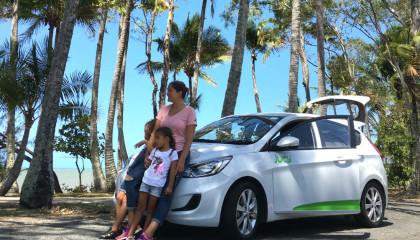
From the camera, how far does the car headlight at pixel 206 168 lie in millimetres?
5277

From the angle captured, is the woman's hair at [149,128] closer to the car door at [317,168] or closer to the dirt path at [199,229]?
the dirt path at [199,229]

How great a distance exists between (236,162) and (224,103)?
5.42m

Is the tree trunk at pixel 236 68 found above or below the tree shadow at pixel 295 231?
above

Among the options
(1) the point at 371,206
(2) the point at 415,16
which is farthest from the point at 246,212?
(2) the point at 415,16

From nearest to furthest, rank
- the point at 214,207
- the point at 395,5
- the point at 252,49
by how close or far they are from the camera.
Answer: the point at 214,207 < the point at 395,5 < the point at 252,49

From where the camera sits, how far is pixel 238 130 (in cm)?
637

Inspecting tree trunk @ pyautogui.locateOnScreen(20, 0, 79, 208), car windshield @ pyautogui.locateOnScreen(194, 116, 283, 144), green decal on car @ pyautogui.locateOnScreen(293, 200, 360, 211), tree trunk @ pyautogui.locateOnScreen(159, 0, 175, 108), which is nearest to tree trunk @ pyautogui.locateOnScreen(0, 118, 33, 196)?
tree trunk @ pyautogui.locateOnScreen(159, 0, 175, 108)

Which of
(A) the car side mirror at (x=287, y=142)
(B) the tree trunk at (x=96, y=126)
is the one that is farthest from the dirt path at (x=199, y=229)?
(B) the tree trunk at (x=96, y=126)

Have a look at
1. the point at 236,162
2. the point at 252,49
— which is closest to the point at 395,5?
the point at 252,49

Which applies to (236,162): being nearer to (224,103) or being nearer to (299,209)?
(299,209)

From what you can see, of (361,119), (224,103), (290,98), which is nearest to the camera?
(361,119)

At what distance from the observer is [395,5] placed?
25297mm

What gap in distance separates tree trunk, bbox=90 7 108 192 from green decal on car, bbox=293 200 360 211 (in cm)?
1480

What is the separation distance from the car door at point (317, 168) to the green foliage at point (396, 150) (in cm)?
1161
